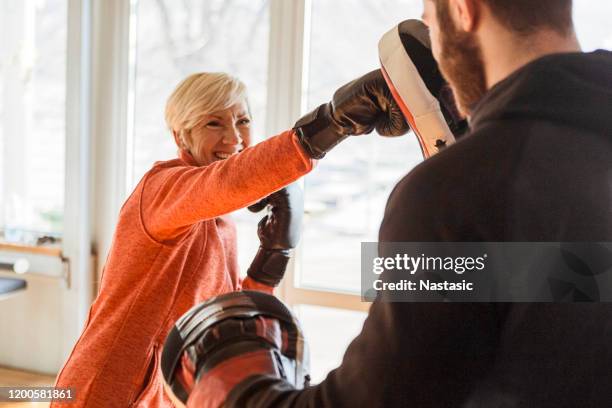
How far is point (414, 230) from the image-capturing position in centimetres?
58

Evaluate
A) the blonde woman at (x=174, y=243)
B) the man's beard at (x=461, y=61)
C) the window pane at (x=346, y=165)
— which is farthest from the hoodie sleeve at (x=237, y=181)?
the window pane at (x=346, y=165)

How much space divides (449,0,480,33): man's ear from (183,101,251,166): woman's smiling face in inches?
37.8

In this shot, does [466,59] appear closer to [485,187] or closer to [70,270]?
[485,187]

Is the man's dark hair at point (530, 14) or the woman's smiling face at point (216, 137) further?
the woman's smiling face at point (216, 137)

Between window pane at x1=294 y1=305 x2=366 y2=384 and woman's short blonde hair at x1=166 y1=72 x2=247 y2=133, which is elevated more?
woman's short blonde hair at x1=166 y1=72 x2=247 y2=133

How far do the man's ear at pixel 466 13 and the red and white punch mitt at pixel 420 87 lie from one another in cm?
41

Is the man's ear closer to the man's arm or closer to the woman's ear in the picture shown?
the man's arm

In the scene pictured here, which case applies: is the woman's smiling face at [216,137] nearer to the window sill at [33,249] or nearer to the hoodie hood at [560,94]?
the hoodie hood at [560,94]

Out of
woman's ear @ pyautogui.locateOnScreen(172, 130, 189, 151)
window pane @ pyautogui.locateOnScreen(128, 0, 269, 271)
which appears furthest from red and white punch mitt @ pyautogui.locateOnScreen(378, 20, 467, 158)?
window pane @ pyautogui.locateOnScreen(128, 0, 269, 271)

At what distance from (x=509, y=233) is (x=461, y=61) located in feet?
0.66

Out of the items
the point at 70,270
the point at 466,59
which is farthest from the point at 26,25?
the point at 466,59

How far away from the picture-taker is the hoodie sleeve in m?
1.26

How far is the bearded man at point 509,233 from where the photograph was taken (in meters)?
0.57

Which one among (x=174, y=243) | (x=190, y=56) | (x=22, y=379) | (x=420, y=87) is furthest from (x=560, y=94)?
(x=22, y=379)
